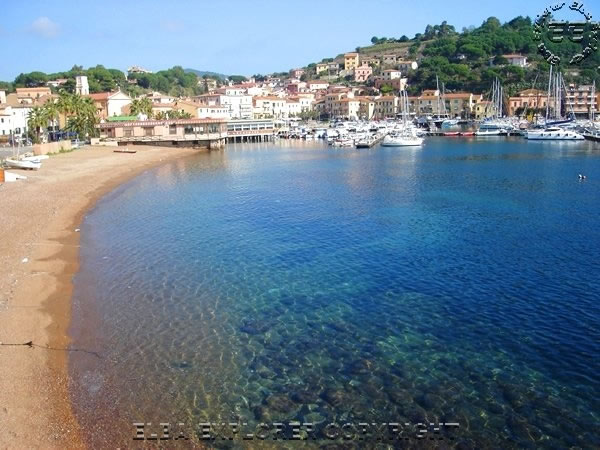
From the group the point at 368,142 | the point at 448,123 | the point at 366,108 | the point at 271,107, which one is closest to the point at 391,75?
the point at 366,108

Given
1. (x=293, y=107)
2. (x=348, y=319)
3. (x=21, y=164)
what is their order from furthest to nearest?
(x=293, y=107) < (x=21, y=164) < (x=348, y=319)

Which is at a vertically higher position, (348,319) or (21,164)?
(21,164)

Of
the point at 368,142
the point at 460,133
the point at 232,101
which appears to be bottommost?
the point at 368,142

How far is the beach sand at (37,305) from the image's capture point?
457 inches

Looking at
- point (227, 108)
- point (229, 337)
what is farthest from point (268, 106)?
point (229, 337)

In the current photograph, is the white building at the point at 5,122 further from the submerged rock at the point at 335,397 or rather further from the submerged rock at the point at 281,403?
the submerged rock at the point at 335,397

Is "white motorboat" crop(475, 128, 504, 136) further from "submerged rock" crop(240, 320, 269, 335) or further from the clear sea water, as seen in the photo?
"submerged rock" crop(240, 320, 269, 335)

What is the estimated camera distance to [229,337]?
53.3 feet

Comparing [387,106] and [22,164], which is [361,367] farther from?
[387,106]

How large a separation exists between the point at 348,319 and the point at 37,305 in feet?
34.2

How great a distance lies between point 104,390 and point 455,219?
77.5ft

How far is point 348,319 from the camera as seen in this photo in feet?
57.1

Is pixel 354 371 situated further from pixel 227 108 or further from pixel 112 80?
pixel 112 80

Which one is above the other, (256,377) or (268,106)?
(268,106)
